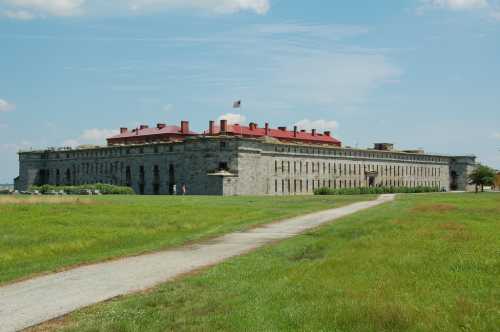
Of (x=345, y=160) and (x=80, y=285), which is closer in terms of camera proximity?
(x=80, y=285)

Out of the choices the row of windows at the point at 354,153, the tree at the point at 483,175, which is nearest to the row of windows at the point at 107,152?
the row of windows at the point at 354,153

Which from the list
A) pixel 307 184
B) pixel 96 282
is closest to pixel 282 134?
pixel 307 184

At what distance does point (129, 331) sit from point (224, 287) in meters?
3.61

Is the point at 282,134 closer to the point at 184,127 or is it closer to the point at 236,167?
the point at 184,127

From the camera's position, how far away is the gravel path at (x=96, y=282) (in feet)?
36.1

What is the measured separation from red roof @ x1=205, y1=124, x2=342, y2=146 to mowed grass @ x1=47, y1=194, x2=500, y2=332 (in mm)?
92506

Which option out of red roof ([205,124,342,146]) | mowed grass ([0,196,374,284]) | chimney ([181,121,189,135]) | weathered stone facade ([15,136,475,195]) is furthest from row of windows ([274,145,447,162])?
mowed grass ([0,196,374,284])

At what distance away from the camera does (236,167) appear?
9812 centimetres

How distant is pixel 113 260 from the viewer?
18.1 metres

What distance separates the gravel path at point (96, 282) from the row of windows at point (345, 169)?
89.7 m

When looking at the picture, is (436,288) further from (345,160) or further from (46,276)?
(345,160)

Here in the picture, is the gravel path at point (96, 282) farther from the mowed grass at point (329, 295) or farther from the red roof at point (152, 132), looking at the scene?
the red roof at point (152, 132)

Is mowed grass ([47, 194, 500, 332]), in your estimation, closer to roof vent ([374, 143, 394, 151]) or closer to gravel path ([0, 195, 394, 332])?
gravel path ([0, 195, 394, 332])

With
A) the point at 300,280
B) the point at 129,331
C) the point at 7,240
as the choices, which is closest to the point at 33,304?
the point at 129,331
